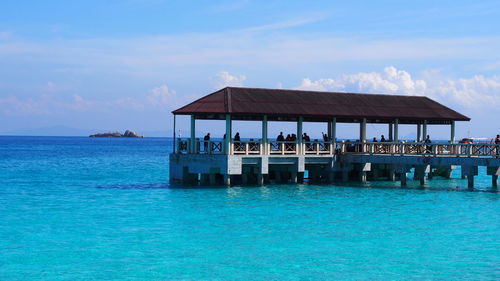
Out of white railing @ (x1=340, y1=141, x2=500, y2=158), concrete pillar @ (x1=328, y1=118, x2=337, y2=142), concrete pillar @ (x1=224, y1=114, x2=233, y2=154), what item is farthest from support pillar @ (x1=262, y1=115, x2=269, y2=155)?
white railing @ (x1=340, y1=141, x2=500, y2=158)

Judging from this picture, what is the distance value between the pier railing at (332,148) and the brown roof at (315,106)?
4.61 feet

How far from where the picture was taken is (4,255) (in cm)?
1833

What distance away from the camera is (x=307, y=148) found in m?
36.8

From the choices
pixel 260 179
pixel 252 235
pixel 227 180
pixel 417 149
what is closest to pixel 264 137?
pixel 260 179

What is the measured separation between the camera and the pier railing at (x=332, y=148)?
111ft

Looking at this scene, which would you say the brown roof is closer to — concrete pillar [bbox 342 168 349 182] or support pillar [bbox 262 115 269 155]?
support pillar [bbox 262 115 269 155]

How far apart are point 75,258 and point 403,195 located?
1827 cm

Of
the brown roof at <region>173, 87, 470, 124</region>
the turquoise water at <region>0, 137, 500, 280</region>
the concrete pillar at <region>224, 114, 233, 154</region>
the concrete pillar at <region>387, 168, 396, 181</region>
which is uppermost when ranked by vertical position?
the brown roof at <region>173, 87, 470, 124</region>

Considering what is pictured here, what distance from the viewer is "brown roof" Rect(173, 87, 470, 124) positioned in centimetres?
3434

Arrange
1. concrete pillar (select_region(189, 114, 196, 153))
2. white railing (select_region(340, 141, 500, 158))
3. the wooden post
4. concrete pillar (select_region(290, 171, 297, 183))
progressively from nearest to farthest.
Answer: white railing (select_region(340, 141, 500, 158))
concrete pillar (select_region(189, 114, 196, 153))
the wooden post
concrete pillar (select_region(290, 171, 297, 183))

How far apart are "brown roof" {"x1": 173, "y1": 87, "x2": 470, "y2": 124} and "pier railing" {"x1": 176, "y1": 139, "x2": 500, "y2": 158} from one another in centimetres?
140

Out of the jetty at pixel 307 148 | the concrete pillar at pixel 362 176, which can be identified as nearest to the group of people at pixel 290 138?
→ the jetty at pixel 307 148

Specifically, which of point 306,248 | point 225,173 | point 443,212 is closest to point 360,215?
point 443,212

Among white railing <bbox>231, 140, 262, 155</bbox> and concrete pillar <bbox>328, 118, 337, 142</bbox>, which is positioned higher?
concrete pillar <bbox>328, 118, 337, 142</bbox>
